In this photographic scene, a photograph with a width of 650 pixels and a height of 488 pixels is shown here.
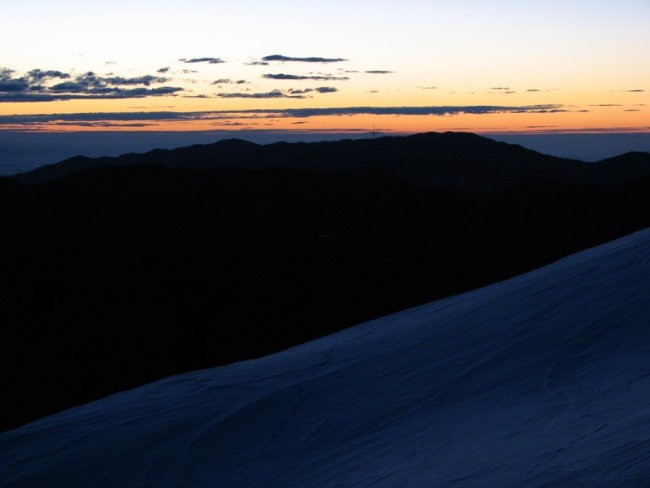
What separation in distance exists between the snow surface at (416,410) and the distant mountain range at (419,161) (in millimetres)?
53207

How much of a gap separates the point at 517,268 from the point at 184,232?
16.1m

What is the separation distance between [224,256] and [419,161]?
3999 centimetres

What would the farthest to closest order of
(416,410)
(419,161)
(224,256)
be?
(419,161) < (224,256) < (416,410)

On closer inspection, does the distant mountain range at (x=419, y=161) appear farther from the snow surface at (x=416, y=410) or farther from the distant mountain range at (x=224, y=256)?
the snow surface at (x=416, y=410)

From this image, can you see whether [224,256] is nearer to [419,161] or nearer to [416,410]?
[416,410]

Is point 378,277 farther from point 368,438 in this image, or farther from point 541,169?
point 541,169

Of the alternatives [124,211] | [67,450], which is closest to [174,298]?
[124,211]

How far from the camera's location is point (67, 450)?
5672mm

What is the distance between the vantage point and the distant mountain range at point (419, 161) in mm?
65312

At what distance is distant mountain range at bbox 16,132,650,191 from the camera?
65.3 meters

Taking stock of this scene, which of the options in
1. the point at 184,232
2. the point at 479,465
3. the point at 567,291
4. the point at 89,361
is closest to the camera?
the point at 479,465

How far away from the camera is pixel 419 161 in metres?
68.9

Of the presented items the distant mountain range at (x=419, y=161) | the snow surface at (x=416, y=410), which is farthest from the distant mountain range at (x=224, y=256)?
the distant mountain range at (x=419, y=161)

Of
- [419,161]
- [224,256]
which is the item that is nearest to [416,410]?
[224,256]
